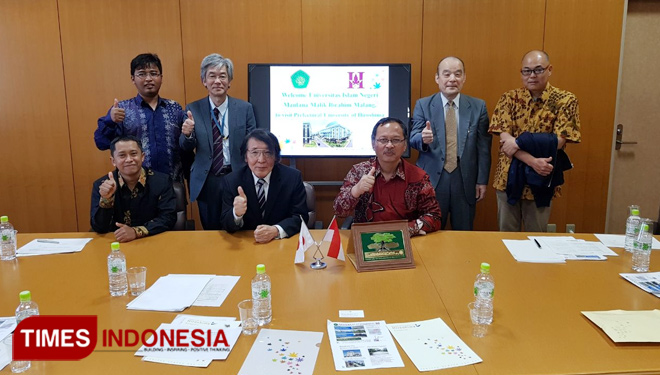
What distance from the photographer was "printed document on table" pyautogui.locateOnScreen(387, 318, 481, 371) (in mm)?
1280

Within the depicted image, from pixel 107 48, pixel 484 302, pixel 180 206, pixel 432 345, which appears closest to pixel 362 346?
pixel 432 345

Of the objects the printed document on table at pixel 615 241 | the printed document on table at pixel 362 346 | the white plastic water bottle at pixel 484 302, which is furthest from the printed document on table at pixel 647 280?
the printed document on table at pixel 362 346

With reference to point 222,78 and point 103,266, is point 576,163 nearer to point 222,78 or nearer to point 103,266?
point 222,78

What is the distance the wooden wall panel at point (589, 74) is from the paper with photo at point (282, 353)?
3.71 m

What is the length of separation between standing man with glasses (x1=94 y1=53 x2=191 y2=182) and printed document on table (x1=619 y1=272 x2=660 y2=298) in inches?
103

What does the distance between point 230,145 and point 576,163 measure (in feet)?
10.5

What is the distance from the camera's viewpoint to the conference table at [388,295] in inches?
50.4

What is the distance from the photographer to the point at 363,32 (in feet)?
13.4

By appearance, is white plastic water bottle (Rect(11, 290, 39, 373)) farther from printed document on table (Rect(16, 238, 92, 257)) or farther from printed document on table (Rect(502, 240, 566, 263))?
printed document on table (Rect(502, 240, 566, 263))

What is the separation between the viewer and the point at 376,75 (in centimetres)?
388

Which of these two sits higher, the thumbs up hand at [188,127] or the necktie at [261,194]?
the thumbs up hand at [188,127]

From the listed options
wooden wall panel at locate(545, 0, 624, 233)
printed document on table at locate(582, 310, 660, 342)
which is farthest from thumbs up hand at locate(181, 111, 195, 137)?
wooden wall panel at locate(545, 0, 624, 233)

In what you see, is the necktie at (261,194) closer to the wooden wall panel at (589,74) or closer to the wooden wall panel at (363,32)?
the wooden wall panel at (363,32)

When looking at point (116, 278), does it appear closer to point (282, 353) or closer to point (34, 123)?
point (282, 353)
